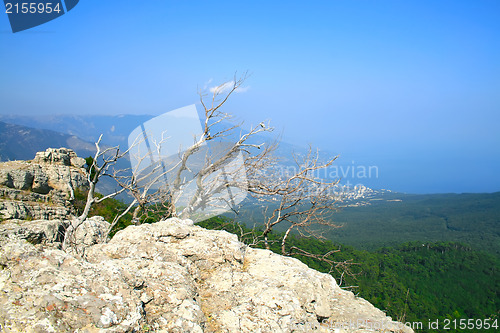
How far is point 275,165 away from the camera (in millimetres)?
10508

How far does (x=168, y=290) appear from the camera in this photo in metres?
3.28

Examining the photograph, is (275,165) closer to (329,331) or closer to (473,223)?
(329,331)

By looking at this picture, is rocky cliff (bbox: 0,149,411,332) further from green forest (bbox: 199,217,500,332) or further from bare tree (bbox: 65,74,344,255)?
green forest (bbox: 199,217,500,332)

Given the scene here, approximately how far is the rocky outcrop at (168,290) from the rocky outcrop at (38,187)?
15.9ft

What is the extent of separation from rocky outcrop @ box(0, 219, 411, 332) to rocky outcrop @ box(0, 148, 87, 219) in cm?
485

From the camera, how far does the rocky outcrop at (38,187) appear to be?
9.14 meters

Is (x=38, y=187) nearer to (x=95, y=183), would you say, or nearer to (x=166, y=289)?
(x=95, y=183)

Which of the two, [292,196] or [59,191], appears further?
[59,191]

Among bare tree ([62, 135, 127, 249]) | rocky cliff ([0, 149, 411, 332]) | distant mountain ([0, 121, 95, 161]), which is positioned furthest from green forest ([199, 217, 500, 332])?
distant mountain ([0, 121, 95, 161])

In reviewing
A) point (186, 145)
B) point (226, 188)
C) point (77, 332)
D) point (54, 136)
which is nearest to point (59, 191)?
point (186, 145)

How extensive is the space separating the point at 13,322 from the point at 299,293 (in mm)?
3046

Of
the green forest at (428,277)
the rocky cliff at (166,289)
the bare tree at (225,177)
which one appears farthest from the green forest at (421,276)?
the rocky cliff at (166,289)

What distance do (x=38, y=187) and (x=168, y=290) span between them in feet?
37.0

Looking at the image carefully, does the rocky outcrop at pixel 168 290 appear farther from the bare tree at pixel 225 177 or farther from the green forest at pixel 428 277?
the green forest at pixel 428 277
